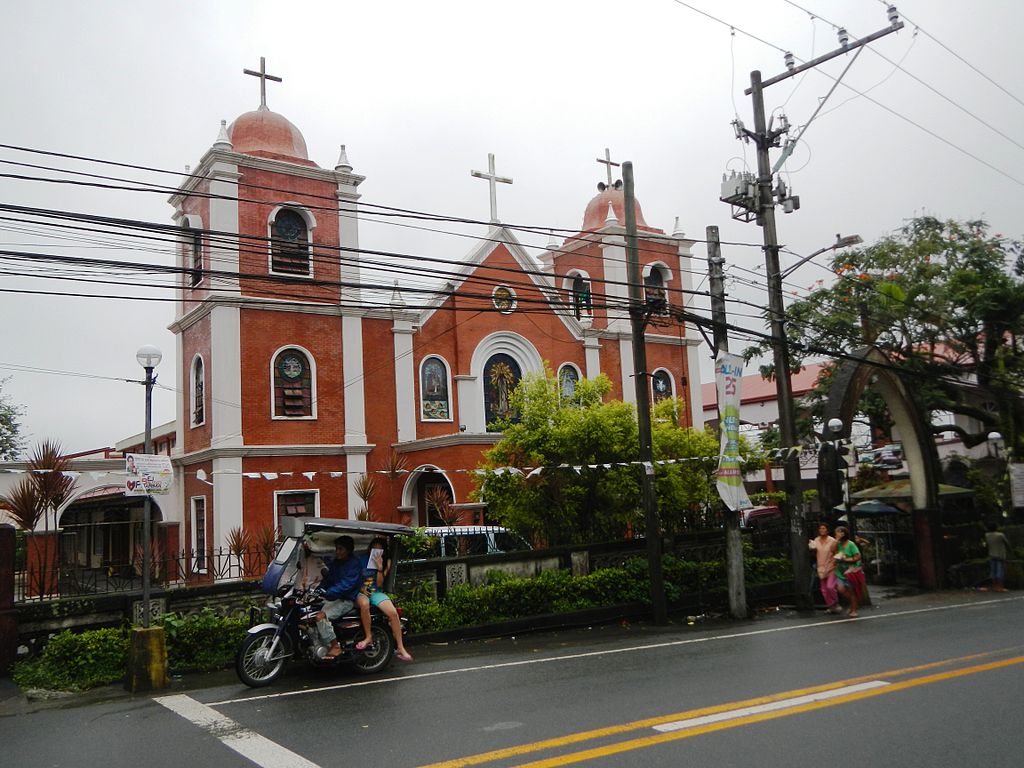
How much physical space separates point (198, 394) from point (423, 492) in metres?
7.46

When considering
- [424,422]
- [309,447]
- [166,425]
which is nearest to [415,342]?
[424,422]

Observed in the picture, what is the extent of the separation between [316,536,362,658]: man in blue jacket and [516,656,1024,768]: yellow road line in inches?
179

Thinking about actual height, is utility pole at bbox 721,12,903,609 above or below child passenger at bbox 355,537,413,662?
above

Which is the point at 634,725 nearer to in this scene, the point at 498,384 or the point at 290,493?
the point at 290,493

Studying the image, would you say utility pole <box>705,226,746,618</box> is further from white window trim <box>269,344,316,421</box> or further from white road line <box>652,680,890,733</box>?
white window trim <box>269,344,316,421</box>

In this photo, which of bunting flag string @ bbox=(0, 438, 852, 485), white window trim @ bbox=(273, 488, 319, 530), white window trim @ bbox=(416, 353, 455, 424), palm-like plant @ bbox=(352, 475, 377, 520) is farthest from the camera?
white window trim @ bbox=(416, 353, 455, 424)

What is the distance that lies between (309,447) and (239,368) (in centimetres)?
303

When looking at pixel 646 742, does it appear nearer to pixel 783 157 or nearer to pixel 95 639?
pixel 95 639

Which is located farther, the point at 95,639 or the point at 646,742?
the point at 95,639

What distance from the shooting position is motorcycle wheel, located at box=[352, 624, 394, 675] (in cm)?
1052

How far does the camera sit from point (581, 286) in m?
34.5

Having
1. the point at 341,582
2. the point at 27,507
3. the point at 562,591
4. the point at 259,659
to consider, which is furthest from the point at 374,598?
the point at 562,591

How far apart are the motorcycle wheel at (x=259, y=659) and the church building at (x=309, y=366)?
13136mm

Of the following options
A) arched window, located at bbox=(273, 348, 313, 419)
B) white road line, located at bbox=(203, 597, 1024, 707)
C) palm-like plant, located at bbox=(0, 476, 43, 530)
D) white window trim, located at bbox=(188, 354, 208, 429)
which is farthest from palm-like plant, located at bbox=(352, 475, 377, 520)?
white road line, located at bbox=(203, 597, 1024, 707)
